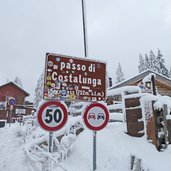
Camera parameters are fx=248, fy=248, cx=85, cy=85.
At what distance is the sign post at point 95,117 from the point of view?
565 cm

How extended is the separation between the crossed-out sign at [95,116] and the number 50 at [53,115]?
2.60 ft

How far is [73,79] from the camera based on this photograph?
6008 millimetres

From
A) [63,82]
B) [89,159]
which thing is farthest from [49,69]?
[89,159]

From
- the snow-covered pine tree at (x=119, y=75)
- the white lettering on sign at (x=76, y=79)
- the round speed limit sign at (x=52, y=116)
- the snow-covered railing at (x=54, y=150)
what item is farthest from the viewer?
the snow-covered pine tree at (x=119, y=75)

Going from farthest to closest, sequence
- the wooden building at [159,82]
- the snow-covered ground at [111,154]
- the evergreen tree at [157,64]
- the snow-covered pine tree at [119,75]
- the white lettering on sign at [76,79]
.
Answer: the snow-covered pine tree at [119,75], the evergreen tree at [157,64], the wooden building at [159,82], the snow-covered ground at [111,154], the white lettering on sign at [76,79]

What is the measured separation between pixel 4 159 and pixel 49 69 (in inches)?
201

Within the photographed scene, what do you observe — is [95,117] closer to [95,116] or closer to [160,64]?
[95,116]

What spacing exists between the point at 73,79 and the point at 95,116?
1.05m

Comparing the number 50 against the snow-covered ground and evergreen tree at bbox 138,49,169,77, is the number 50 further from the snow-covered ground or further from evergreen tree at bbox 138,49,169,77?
evergreen tree at bbox 138,49,169,77

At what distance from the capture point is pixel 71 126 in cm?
931

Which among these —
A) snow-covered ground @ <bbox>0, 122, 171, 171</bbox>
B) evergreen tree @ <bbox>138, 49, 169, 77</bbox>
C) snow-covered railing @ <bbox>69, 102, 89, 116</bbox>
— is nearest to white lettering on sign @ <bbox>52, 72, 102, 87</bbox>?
snow-covered ground @ <bbox>0, 122, 171, 171</bbox>

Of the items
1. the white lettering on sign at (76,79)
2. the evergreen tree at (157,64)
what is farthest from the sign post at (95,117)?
the evergreen tree at (157,64)

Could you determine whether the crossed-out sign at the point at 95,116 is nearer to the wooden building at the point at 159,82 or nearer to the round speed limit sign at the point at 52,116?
the round speed limit sign at the point at 52,116

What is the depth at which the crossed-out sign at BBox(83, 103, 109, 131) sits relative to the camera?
565 cm
